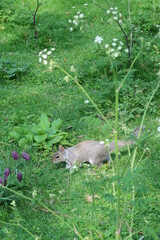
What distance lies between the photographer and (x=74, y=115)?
4609 millimetres

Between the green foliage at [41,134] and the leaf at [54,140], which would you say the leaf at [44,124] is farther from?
the leaf at [54,140]

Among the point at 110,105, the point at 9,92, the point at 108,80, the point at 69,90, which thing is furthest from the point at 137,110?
the point at 9,92

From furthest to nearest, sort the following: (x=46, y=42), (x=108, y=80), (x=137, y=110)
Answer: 1. (x=46, y=42)
2. (x=108, y=80)
3. (x=137, y=110)

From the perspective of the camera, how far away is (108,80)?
4.97 m

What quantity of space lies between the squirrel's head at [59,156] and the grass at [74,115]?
0.09 meters

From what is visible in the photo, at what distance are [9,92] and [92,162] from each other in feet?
5.96

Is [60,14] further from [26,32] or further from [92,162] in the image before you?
[92,162]

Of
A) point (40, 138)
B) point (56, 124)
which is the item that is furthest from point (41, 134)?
point (56, 124)

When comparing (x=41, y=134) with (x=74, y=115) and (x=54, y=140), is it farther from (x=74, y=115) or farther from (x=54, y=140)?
(x=74, y=115)

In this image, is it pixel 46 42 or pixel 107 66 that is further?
pixel 46 42

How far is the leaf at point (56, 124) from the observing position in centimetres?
415

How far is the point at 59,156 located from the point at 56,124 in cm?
48

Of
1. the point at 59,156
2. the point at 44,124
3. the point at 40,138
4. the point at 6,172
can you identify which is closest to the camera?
the point at 6,172

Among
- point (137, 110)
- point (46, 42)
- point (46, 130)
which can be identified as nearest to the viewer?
point (46, 130)
